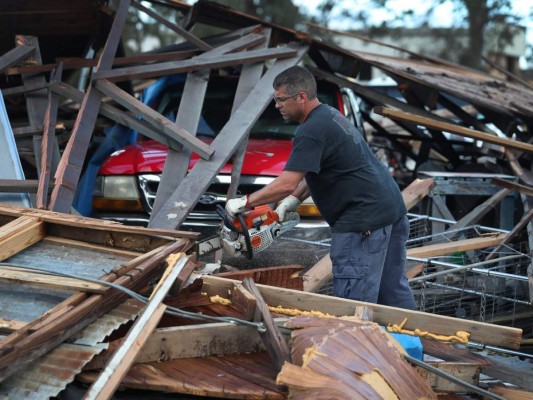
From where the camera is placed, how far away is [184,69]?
6629 mm

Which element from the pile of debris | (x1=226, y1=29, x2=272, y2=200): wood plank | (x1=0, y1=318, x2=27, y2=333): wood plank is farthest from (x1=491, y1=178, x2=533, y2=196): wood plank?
(x1=0, y1=318, x2=27, y2=333): wood plank

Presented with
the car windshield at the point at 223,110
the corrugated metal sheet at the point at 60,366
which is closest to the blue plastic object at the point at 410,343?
the corrugated metal sheet at the point at 60,366

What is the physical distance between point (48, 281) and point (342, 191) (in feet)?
5.92

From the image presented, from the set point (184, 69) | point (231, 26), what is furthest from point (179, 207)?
point (231, 26)

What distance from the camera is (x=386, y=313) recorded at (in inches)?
152

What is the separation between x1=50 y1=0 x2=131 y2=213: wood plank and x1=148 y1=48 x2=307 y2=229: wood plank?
2.07 ft

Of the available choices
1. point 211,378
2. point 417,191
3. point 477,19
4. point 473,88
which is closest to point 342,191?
point 211,378

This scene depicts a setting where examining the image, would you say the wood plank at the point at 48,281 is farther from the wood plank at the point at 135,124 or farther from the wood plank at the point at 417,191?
the wood plank at the point at 417,191

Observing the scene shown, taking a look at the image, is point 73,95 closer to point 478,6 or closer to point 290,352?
point 290,352

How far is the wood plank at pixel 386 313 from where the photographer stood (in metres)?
3.77

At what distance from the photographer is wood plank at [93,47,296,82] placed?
6.34 m

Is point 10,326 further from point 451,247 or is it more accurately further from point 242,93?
point 242,93

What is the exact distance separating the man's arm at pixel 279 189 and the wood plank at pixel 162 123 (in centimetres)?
146

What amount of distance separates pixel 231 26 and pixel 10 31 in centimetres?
251
